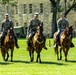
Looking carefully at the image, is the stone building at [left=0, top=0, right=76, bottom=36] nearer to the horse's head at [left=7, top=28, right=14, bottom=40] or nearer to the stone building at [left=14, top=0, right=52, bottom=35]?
the stone building at [left=14, top=0, right=52, bottom=35]

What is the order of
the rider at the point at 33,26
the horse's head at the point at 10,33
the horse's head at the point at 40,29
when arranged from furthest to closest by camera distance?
1. the rider at the point at 33,26
2. the horse's head at the point at 10,33
3. the horse's head at the point at 40,29

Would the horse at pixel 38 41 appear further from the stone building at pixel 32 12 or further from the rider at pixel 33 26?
the stone building at pixel 32 12

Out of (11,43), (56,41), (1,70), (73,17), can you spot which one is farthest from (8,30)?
(73,17)

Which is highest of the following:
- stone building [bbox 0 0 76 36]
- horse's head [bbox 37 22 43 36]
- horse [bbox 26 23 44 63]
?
horse's head [bbox 37 22 43 36]

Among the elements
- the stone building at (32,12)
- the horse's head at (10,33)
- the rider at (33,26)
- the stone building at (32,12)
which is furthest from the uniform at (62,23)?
the stone building at (32,12)

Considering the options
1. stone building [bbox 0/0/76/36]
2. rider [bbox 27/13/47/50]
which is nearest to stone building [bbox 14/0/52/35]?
stone building [bbox 0/0/76/36]

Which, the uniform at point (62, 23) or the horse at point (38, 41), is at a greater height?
the uniform at point (62, 23)

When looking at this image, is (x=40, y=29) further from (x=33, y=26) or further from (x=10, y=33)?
(x=10, y=33)

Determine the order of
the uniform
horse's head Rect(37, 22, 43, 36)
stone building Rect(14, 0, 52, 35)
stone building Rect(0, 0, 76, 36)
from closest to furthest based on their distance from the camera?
horse's head Rect(37, 22, 43, 36) → the uniform → stone building Rect(0, 0, 76, 36) → stone building Rect(14, 0, 52, 35)

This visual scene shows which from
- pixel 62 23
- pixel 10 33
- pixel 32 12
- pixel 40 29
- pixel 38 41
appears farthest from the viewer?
pixel 32 12

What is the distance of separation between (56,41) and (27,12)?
62.5m

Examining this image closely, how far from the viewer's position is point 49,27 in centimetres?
8681

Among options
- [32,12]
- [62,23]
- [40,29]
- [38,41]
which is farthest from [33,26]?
[32,12]

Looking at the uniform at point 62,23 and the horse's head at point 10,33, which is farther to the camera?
the uniform at point 62,23
